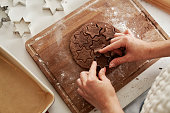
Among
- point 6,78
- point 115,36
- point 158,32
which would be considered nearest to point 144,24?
point 158,32

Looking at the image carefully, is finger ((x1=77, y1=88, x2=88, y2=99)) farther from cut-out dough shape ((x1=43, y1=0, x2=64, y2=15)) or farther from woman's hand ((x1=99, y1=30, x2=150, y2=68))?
cut-out dough shape ((x1=43, y1=0, x2=64, y2=15))

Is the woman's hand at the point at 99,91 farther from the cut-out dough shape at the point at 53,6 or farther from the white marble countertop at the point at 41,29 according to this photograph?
the cut-out dough shape at the point at 53,6

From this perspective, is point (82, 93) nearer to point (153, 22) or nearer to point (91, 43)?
point (91, 43)

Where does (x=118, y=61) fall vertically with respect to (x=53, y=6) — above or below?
below

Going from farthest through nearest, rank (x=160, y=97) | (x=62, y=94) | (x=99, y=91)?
1. (x=62, y=94)
2. (x=99, y=91)
3. (x=160, y=97)

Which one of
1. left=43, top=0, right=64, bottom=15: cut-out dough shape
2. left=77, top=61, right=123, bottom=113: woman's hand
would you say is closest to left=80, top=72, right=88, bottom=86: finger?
left=77, top=61, right=123, bottom=113: woman's hand

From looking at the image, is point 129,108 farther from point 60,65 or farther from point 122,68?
point 60,65

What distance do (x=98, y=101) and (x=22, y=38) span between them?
1.84 feet

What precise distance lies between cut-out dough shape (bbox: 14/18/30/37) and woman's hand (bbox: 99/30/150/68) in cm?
44

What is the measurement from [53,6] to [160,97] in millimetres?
778

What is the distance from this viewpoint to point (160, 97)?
2.67 ft

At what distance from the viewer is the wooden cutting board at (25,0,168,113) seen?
45.2 inches

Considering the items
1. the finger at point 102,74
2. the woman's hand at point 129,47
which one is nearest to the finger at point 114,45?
the woman's hand at point 129,47

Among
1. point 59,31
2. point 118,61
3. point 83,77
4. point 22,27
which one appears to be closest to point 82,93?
point 83,77
